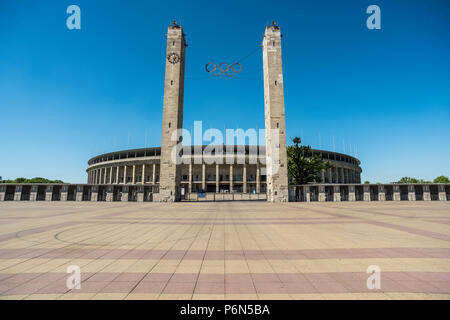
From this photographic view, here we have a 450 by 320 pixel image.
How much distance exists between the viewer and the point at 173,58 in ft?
109

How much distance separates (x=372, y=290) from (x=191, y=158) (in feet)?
219

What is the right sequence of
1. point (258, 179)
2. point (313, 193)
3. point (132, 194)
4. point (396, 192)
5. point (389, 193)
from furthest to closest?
1. point (258, 179)
2. point (132, 194)
3. point (389, 193)
4. point (313, 193)
5. point (396, 192)

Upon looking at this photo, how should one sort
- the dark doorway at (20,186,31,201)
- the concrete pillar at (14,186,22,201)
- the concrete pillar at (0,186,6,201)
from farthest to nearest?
the dark doorway at (20,186,31,201) < the concrete pillar at (14,186,22,201) < the concrete pillar at (0,186,6,201)

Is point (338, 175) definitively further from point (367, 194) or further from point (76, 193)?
point (76, 193)

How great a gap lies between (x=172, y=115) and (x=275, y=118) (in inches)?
662

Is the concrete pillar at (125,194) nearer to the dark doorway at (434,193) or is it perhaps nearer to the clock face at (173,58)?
the clock face at (173,58)

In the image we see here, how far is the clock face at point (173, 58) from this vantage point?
3322 centimetres

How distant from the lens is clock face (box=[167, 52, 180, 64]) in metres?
33.2

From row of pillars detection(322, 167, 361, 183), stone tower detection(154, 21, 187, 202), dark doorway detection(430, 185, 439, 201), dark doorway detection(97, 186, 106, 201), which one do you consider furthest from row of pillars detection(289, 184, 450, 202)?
row of pillars detection(322, 167, 361, 183)

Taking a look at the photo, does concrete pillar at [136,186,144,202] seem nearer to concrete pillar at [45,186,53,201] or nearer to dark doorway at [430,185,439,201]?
concrete pillar at [45,186,53,201]

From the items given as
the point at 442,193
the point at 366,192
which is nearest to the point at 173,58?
the point at 366,192

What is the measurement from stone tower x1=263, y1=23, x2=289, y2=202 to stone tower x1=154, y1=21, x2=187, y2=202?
48.8 feet

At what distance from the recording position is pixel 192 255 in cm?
547
